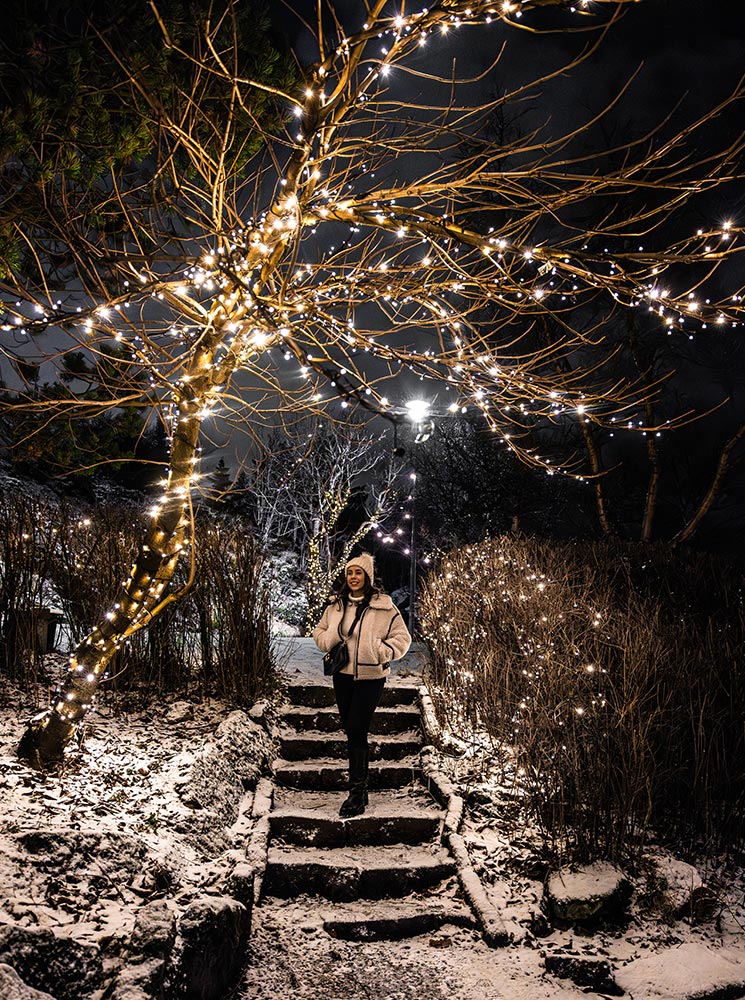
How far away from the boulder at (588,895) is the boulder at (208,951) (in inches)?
73.4

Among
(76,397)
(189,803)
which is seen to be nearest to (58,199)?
(76,397)

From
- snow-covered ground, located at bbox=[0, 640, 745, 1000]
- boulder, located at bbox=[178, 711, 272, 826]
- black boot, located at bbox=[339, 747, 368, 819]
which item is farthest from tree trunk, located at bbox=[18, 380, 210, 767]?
black boot, located at bbox=[339, 747, 368, 819]

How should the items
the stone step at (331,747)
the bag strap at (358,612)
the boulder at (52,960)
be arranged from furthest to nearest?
the stone step at (331,747) < the bag strap at (358,612) < the boulder at (52,960)

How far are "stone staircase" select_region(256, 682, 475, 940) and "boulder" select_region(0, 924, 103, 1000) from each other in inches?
63.4

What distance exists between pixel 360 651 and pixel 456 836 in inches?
58.6

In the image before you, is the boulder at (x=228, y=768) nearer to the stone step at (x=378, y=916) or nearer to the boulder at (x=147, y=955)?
the stone step at (x=378, y=916)

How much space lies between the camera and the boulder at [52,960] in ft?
8.00

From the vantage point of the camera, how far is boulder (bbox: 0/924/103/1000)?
8.00ft

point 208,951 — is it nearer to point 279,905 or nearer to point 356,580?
point 279,905

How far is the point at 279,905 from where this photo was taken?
13.4 feet

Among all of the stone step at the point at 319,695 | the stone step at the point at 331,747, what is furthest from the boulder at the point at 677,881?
the stone step at the point at 319,695

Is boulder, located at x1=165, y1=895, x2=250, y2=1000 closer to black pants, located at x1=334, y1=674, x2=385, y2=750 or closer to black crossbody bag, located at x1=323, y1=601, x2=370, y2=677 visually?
black pants, located at x1=334, y1=674, x2=385, y2=750

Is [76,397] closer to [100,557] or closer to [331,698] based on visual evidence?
[100,557]

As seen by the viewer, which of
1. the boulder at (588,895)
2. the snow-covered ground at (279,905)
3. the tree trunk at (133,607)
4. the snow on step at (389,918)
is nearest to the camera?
the snow-covered ground at (279,905)
